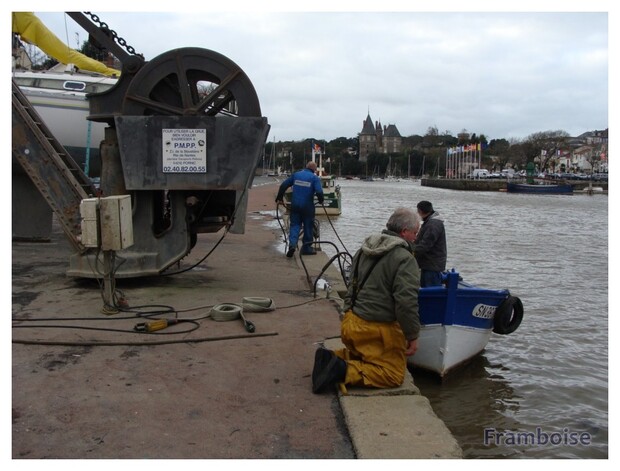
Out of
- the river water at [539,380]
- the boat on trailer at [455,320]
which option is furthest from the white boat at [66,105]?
the boat on trailer at [455,320]

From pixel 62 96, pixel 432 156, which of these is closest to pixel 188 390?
pixel 62 96

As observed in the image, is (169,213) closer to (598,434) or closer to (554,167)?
(598,434)

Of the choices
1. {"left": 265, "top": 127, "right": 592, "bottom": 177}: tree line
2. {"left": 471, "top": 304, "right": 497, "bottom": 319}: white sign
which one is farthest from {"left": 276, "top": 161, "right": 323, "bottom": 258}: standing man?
{"left": 265, "top": 127, "right": 592, "bottom": 177}: tree line

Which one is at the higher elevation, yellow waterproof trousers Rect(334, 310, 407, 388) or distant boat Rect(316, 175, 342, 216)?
distant boat Rect(316, 175, 342, 216)

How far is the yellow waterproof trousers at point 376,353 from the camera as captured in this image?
4.86m

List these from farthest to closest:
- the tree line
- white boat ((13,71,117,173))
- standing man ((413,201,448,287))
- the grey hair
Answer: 1. the tree line
2. white boat ((13,71,117,173))
3. standing man ((413,201,448,287))
4. the grey hair

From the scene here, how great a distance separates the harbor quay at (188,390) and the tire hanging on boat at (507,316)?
192 cm

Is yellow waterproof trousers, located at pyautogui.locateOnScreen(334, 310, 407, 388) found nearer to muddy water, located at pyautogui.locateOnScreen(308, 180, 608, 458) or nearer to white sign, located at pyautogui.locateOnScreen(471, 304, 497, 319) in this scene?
muddy water, located at pyautogui.locateOnScreen(308, 180, 608, 458)

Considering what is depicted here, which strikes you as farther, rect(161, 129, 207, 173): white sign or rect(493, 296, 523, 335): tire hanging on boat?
rect(161, 129, 207, 173): white sign

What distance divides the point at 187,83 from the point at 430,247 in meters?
3.99

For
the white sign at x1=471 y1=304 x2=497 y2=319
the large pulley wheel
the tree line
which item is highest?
the tree line

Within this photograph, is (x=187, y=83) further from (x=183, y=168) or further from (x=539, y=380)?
(x=539, y=380)

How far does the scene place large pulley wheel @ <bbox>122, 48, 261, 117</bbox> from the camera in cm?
830

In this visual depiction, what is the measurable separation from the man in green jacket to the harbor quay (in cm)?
15
